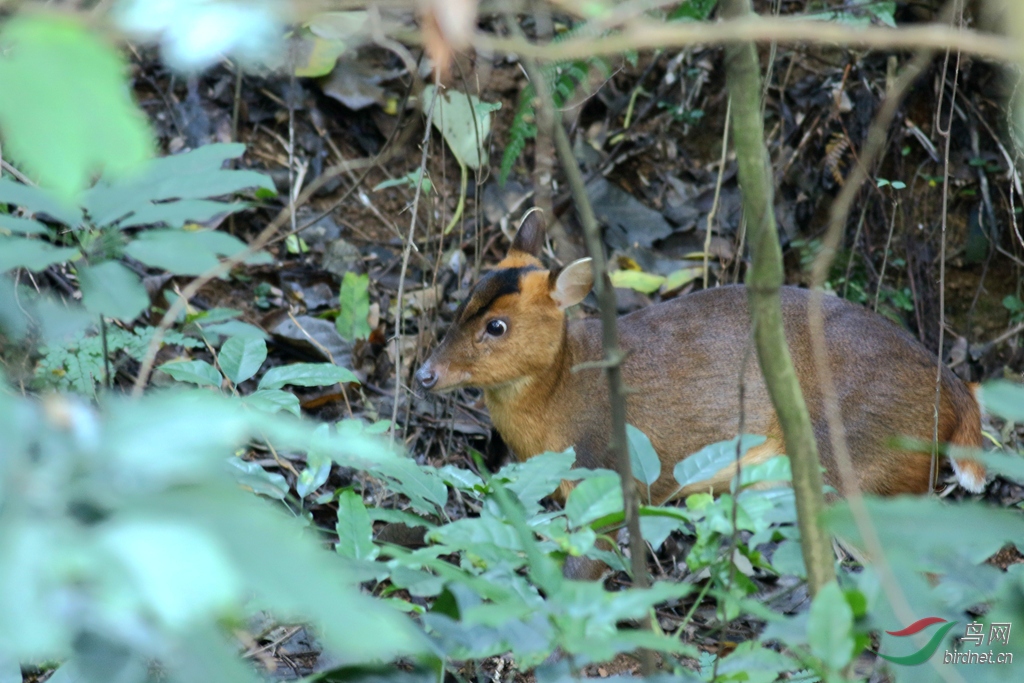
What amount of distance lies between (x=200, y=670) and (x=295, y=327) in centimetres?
450

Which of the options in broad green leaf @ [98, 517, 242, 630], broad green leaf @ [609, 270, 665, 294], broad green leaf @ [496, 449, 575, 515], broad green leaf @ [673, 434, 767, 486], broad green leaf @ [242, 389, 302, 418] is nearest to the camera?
broad green leaf @ [98, 517, 242, 630]

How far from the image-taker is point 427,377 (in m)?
4.88

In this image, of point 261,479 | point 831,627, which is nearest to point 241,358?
point 261,479

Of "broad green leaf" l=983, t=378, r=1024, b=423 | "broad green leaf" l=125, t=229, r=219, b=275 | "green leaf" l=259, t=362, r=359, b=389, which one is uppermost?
"broad green leaf" l=125, t=229, r=219, b=275

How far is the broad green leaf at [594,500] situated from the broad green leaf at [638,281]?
14.2ft

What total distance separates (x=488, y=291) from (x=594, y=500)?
10.3ft

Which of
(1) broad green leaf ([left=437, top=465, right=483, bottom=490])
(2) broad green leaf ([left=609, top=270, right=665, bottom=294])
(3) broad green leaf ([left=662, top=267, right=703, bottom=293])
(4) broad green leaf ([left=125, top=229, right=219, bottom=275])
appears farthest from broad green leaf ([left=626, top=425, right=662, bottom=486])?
(3) broad green leaf ([left=662, top=267, right=703, bottom=293])

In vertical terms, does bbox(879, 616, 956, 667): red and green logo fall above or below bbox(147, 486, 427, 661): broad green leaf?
below

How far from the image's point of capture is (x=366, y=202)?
6.63 m

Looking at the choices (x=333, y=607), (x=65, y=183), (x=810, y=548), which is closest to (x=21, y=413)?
(x=65, y=183)

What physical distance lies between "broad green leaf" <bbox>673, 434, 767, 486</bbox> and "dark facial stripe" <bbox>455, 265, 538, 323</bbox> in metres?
2.87

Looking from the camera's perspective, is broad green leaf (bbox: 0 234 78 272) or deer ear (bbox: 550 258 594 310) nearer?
broad green leaf (bbox: 0 234 78 272)

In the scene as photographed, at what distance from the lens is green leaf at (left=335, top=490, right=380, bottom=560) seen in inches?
84.9

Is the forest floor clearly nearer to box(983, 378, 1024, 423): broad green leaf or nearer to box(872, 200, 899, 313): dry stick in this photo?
box(872, 200, 899, 313): dry stick
